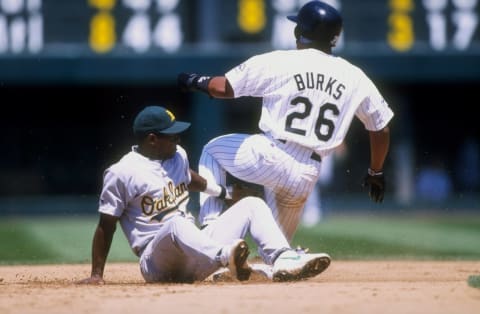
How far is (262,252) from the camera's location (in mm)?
5828

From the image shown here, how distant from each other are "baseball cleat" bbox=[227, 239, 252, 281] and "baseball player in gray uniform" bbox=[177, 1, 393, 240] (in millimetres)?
608

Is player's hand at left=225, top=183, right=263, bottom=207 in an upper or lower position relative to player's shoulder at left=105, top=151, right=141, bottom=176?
lower

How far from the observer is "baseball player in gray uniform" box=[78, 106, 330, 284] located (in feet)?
18.2

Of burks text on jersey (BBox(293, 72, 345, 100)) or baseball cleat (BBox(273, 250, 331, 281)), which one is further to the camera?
burks text on jersey (BBox(293, 72, 345, 100))

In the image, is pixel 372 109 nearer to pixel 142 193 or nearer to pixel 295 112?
pixel 295 112

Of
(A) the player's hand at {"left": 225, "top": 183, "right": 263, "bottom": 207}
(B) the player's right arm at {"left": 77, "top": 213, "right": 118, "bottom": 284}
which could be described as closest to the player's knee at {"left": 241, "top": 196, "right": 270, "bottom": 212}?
(A) the player's hand at {"left": 225, "top": 183, "right": 263, "bottom": 207}

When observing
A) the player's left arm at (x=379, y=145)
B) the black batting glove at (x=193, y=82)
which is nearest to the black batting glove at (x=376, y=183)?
the player's left arm at (x=379, y=145)

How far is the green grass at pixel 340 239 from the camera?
974 centimetres

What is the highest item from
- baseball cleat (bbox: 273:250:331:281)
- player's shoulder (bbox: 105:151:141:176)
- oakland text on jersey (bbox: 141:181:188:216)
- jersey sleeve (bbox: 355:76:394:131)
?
jersey sleeve (bbox: 355:76:394:131)

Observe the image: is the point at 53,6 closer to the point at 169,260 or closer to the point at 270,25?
the point at 270,25

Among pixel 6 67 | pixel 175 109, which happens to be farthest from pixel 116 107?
pixel 6 67

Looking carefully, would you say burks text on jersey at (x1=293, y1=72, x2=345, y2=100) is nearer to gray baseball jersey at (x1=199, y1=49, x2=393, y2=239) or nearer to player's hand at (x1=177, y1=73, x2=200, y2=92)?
gray baseball jersey at (x1=199, y1=49, x2=393, y2=239)

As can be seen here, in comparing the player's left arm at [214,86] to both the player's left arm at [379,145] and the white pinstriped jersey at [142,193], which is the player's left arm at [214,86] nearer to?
the white pinstriped jersey at [142,193]

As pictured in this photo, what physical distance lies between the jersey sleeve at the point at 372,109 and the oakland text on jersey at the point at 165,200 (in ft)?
3.51
